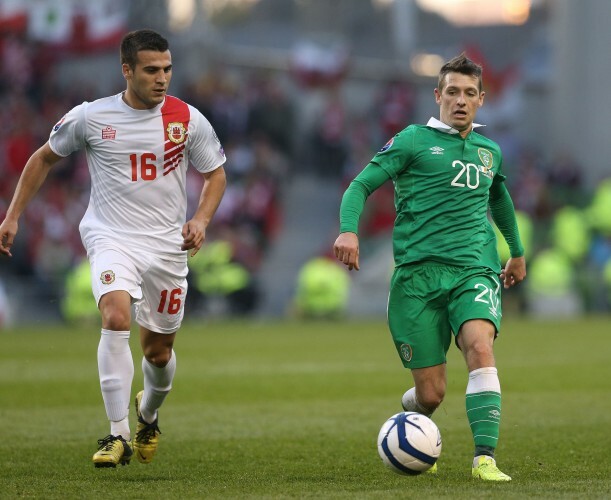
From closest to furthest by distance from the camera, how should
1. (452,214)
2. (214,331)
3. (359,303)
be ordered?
1. (452,214)
2. (214,331)
3. (359,303)

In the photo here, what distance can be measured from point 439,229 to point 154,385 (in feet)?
6.83

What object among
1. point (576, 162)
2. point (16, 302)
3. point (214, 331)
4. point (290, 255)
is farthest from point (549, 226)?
point (16, 302)

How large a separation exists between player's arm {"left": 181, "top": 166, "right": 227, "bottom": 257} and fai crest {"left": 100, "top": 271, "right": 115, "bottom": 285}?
445mm

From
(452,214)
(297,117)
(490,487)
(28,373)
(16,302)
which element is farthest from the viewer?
(297,117)

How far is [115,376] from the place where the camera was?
715 centimetres

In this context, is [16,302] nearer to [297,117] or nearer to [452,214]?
[297,117]

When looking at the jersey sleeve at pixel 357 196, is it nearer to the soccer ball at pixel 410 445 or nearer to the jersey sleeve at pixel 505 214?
the jersey sleeve at pixel 505 214

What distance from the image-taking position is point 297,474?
279 inches

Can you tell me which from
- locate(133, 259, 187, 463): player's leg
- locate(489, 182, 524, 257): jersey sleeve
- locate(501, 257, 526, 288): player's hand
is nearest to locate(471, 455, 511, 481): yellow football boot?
locate(501, 257, 526, 288): player's hand

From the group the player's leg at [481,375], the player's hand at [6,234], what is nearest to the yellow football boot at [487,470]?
the player's leg at [481,375]

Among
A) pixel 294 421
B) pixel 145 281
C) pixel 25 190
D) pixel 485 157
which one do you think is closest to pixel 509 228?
pixel 485 157

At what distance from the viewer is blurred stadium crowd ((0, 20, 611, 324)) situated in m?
24.6

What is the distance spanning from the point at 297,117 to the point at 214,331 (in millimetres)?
9647

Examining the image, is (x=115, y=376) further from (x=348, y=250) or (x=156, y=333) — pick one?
(x=348, y=250)
